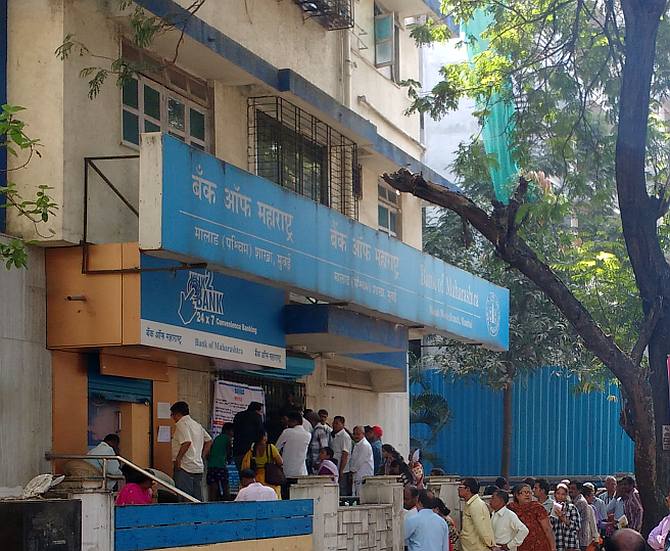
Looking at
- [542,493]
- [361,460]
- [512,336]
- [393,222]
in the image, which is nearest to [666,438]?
[542,493]

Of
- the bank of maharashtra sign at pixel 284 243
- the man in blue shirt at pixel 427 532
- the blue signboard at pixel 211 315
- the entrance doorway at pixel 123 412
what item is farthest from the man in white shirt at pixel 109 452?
the man in blue shirt at pixel 427 532

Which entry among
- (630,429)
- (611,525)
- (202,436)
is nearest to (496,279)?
(611,525)

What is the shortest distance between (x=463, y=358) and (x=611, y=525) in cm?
898

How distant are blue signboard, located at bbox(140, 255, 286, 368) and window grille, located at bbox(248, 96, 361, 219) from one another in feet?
6.58

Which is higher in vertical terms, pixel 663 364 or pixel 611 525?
pixel 663 364

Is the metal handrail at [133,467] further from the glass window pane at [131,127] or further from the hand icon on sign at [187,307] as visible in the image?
the glass window pane at [131,127]

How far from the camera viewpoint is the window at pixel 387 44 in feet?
71.6

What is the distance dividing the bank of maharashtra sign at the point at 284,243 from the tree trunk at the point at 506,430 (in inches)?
281

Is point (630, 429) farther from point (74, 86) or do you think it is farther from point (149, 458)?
point (74, 86)

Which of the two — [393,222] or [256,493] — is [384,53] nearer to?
[393,222]

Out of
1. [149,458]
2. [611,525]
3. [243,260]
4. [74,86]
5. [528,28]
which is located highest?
[528,28]

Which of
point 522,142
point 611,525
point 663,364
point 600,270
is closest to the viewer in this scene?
point 663,364

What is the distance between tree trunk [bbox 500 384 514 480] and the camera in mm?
27031

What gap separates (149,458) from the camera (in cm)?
1484
